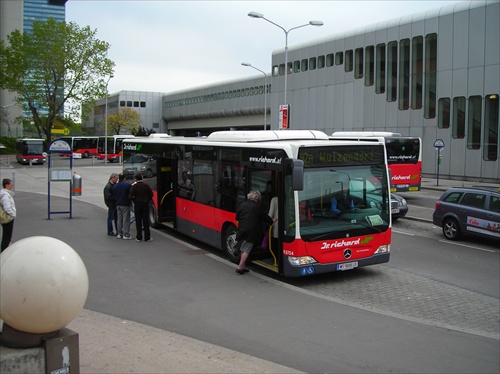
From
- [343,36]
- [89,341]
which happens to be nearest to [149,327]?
[89,341]

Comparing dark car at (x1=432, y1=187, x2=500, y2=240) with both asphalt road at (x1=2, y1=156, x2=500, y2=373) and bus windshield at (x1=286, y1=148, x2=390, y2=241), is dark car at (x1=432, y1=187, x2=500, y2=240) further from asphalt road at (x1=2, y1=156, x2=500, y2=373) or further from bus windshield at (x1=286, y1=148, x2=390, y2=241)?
bus windshield at (x1=286, y1=148, x2=390, y2=241)

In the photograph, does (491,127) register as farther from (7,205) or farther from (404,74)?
(7,205)

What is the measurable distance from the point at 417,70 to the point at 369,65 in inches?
212

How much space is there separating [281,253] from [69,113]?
60.4m

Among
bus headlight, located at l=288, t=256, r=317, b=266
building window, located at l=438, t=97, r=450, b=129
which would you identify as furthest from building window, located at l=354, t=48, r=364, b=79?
bus headlight, located at l=288, t=256, r=317, b=266

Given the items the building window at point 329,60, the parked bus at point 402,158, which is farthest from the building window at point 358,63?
the parked bus at point 402,158

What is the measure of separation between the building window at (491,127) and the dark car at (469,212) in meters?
22.4

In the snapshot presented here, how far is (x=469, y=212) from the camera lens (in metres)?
15.8

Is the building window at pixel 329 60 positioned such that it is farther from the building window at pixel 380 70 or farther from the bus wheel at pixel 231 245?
the bus wheel at pixel 231 245

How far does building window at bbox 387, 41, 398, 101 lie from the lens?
1726 inches

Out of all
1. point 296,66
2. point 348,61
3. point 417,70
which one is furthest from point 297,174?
point 296,66

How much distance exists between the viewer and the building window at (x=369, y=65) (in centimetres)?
4606

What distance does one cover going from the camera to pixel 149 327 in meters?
7.51

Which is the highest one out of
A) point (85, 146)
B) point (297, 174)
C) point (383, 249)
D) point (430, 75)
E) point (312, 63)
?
point (312, 63)
